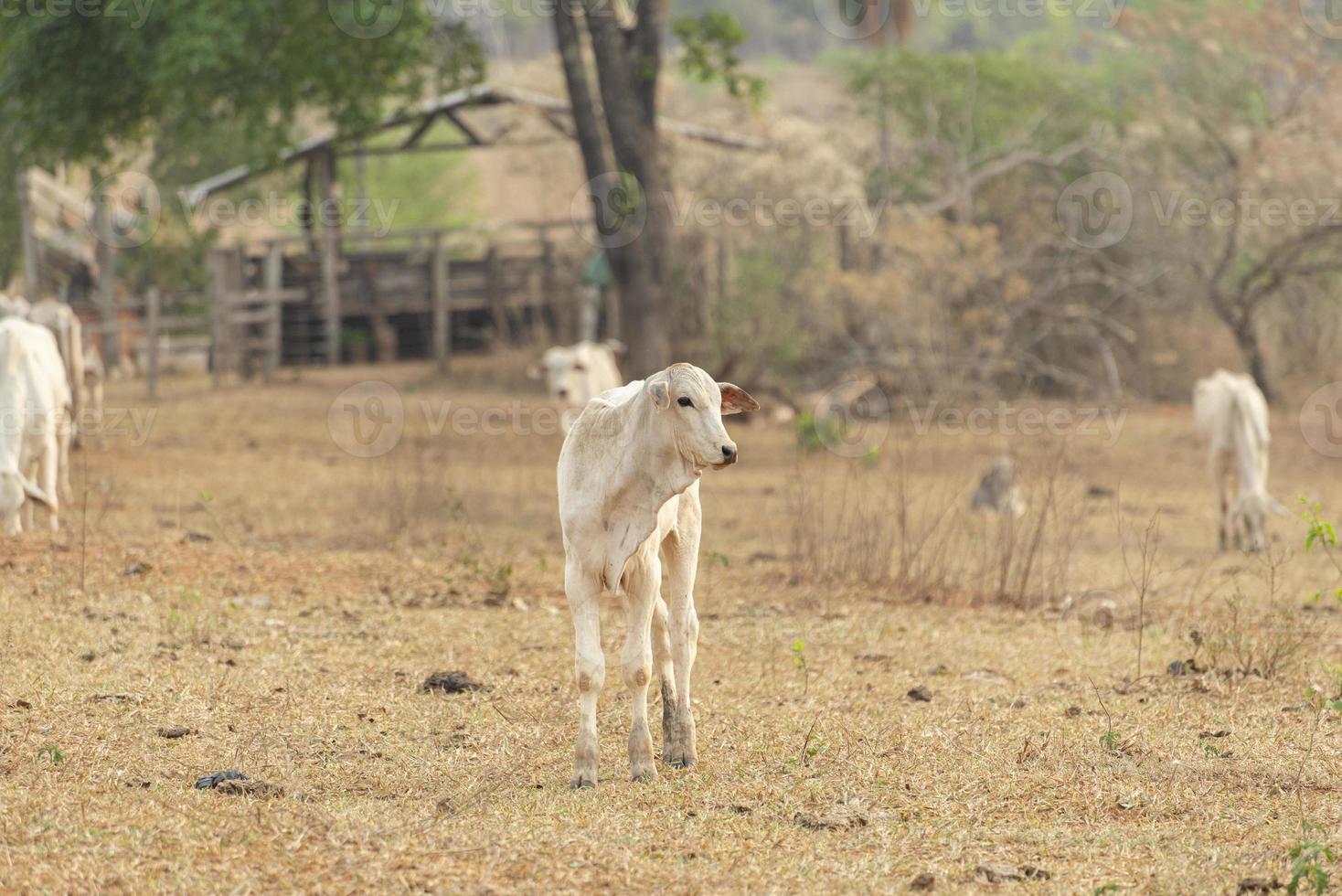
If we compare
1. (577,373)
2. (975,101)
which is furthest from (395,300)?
(577,373)

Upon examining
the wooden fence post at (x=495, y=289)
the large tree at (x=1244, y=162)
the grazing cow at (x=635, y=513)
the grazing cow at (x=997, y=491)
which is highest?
the large tree at (x=1244, y=162)

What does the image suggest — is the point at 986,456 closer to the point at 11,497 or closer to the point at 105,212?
the point at 11,497

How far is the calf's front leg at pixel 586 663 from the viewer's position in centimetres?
502

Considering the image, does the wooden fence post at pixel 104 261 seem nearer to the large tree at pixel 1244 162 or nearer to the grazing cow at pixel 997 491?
the grazing cow at pixel 997 491

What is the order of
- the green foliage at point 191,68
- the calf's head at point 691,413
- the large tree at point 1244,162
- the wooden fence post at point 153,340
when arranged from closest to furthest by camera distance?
the calf's head at point 691,413, the green foliage at point 191,68, the large tree at point 1244,162, the wooden fence post at point 153,340

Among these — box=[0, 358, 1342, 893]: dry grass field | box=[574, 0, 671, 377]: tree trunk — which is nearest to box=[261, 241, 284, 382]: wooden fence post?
box=[574, 0, 671, 377]: tree trunk

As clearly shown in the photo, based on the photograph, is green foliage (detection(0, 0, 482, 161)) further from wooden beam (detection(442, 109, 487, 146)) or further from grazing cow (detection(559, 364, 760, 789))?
grazing cow (detection(559, 364, 760, 789))

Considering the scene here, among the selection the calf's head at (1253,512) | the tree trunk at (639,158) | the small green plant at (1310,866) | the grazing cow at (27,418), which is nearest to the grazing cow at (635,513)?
the small green plant at (1310,866)

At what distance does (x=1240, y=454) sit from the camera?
11641 mm

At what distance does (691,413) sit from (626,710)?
1.79 metres

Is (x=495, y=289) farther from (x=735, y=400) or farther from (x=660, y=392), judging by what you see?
(x=660, y=392)

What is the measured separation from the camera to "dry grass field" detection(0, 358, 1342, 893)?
14.2 ft

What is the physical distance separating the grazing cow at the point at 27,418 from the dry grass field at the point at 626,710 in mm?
301

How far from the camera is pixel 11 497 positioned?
8555 mm
